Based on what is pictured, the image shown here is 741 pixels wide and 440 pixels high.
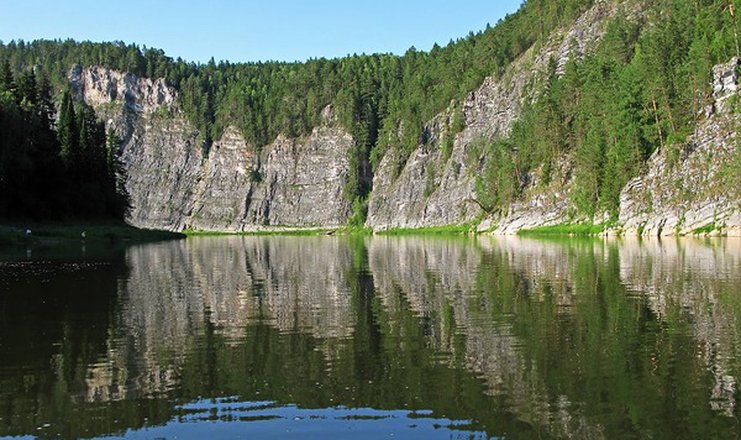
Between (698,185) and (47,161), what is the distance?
85138 mm

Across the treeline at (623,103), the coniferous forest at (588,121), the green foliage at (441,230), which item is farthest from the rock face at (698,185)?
the green foliage at (441,230)

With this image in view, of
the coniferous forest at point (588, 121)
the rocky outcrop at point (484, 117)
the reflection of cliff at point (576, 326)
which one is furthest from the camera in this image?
the rocky outcrop at point (484, 117)

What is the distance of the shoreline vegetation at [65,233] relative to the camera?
71938mm

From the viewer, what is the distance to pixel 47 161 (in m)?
92.9

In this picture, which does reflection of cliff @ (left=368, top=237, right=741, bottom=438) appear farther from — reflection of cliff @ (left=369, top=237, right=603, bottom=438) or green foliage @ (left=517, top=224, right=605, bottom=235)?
green foliage @ (left=517, top=224, right=605, bottom=235)

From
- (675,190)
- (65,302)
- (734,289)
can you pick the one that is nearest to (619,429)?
(734,289)

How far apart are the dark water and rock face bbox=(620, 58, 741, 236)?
53.7 metres

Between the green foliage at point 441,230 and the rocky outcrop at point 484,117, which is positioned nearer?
the green foliage at point 441,230

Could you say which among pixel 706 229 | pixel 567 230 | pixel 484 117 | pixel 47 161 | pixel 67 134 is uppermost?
pixel 484 117

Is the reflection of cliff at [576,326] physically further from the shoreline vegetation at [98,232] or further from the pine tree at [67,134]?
the pine tree at [67,134]

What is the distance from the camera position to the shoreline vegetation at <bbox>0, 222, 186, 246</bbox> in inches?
2832

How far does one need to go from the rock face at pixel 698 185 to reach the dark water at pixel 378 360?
5369cm

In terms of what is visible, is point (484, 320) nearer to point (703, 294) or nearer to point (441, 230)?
point (703, 294)

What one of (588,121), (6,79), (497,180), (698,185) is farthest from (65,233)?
(497,180)
